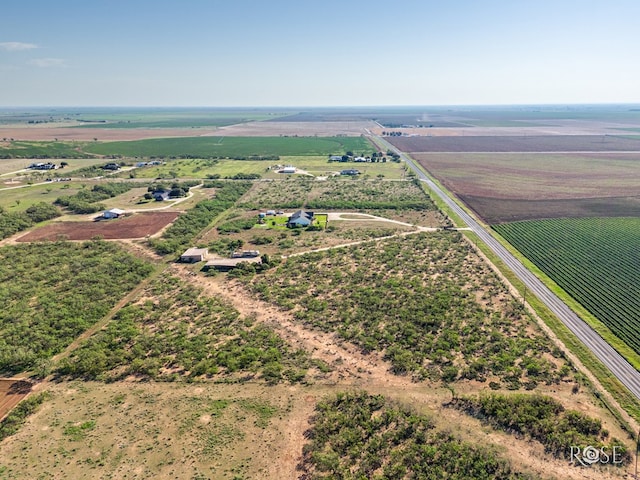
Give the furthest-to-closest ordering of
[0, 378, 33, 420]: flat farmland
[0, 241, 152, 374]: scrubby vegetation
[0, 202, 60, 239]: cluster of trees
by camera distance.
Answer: [0, 202, 60, 239]: cluster of trees < [0, 241, 152, 374]: scrubby vegetation < [0, 378, 33, 420]: flat farmland

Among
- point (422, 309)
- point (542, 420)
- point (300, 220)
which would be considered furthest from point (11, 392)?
point (300, 220)

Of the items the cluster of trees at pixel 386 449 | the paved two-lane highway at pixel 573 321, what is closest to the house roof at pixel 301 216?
the paved two-lane highway at pixel 573 321

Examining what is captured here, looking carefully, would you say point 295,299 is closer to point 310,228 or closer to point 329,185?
point 310,228

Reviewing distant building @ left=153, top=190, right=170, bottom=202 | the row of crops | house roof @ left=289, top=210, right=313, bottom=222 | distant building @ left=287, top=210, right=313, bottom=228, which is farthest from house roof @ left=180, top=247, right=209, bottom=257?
the row of crops

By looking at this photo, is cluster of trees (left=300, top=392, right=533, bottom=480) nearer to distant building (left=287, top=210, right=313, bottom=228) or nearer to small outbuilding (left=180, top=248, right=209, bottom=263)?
small outbuilding (left=180, top=248, right=209, bottom=263)

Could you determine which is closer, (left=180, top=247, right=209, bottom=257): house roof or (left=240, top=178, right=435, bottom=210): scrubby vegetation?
(left=180, top=247, right=209, bottom=257): house roof

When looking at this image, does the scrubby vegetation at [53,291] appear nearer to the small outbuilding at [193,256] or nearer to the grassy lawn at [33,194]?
the small outbuilding at [193,256]

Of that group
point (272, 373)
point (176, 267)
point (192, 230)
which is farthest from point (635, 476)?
point (192, 230)
